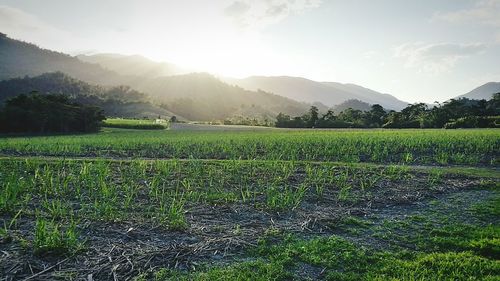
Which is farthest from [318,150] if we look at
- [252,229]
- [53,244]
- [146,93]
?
[146,93]

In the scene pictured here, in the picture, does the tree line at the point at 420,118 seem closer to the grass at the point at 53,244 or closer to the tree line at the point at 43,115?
the tree line at the point at 43,115

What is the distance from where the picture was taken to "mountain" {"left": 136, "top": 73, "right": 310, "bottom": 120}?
152 metres

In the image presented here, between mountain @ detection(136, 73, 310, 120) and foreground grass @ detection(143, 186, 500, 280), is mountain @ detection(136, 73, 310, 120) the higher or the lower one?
the higher one

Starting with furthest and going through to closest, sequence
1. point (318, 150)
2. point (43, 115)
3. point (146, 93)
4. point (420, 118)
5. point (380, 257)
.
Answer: point (146, 93), point (420, 118), point (43, 115), point (318, 150), point (380, 257)

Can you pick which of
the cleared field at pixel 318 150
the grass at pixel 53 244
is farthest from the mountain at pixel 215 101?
the grass at pixel 53 244

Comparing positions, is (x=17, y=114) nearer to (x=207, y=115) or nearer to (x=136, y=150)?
(x=136, y=150)

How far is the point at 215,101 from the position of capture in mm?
168250

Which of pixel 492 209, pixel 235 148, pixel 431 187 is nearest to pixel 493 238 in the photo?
pixel 492 209

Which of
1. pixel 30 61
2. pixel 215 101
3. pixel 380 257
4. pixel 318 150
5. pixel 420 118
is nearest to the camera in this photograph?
pixel 380 257

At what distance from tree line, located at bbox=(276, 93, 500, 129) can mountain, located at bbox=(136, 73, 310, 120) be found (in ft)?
245

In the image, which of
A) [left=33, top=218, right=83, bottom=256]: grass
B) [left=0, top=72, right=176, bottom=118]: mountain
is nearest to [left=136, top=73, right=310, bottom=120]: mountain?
[left=0, top=72, right=176, bottom=118]: mountain

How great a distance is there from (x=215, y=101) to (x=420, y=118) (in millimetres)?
116538

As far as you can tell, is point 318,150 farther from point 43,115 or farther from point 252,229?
point 43,115

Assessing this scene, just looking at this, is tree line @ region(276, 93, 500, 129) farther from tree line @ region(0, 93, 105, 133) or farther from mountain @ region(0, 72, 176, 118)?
mountain @ region(0, 72, 176, 118)
